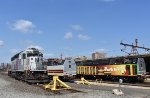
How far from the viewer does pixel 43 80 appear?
3294 centimetres

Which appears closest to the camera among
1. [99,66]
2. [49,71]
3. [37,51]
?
[37,51]

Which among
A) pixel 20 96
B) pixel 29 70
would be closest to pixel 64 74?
pixel 29 70

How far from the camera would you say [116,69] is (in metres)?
37.3

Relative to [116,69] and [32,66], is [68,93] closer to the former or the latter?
[32,66]

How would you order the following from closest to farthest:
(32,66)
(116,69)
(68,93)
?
(68,93) < (32,66) < (116,69)

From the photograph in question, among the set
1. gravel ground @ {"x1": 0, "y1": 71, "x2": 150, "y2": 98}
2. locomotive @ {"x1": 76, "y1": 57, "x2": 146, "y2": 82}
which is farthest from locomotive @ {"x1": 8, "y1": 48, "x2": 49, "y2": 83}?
gravel ground @ {"x1": 0, "y1": 71, "x2": 150, "y2": 98}

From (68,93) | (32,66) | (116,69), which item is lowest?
(68,93)

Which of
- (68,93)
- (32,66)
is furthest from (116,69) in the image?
(68,93)

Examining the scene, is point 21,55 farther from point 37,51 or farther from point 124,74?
point 124,74

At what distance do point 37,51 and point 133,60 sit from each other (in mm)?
10658

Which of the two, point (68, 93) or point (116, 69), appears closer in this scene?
point (68, 93)

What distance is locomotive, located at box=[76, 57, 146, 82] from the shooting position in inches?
1358

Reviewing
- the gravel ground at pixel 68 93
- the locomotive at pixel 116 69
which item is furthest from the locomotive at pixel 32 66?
the gravel ground at pixel 68 93

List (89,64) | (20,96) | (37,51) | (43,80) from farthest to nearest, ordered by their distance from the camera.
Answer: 1. (89,64)
2. (37,51)
3. (43,80)
4. (20,96)
